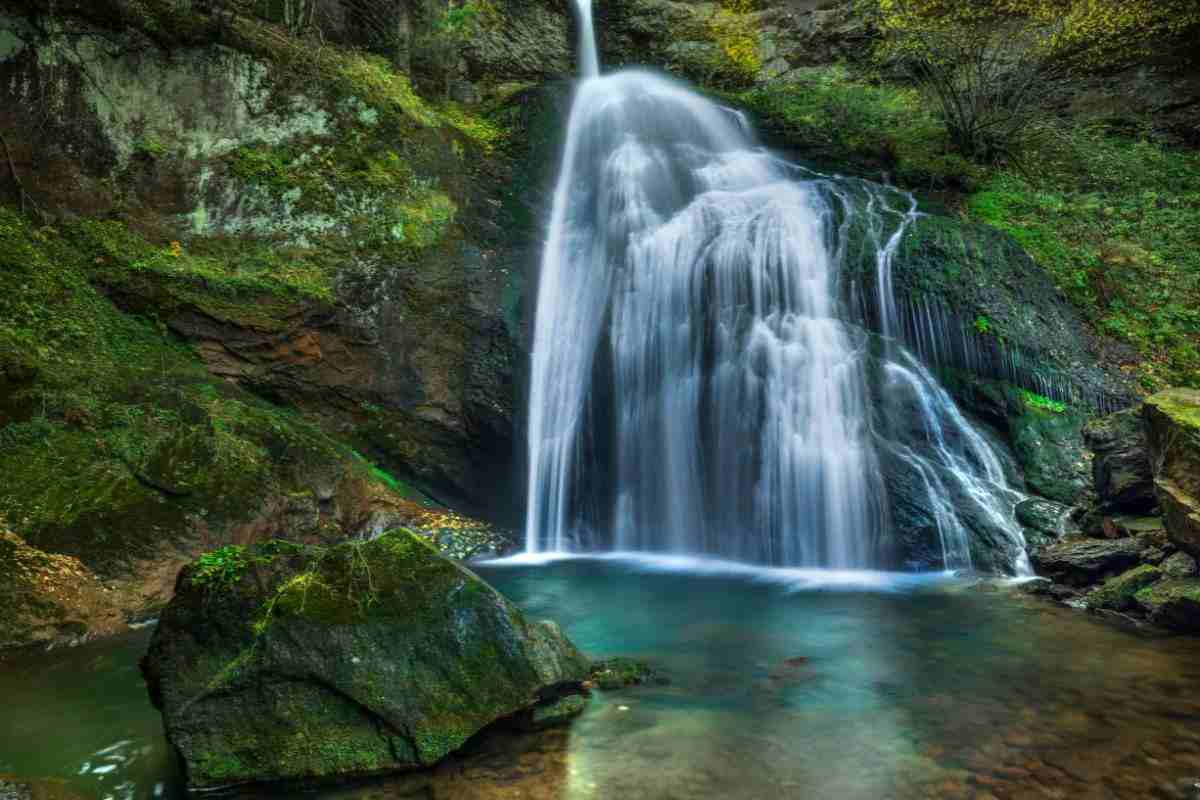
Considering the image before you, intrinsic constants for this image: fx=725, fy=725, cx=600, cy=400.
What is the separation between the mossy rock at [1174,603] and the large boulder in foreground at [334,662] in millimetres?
4554

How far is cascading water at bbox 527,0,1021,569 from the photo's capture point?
8.59 metres

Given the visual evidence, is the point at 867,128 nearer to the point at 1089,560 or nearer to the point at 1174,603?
the point at 1089,560

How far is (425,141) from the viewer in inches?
470

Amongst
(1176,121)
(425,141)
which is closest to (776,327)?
(425,141)

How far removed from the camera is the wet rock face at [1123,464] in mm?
7059

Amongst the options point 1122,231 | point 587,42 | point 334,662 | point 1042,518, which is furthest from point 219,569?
point 587,42

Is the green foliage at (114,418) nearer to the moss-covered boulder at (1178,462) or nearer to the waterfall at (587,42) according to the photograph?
the moss-covered boulder at (1178,462)

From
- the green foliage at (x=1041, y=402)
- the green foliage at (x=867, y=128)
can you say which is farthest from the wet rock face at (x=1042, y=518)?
the green foliage at (x=867, y=128)

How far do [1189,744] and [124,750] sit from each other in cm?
534

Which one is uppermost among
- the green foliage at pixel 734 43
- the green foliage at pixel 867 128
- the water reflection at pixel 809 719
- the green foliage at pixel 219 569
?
the green foliage at pixel 734 43

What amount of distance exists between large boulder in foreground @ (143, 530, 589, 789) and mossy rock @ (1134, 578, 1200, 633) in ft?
14.9

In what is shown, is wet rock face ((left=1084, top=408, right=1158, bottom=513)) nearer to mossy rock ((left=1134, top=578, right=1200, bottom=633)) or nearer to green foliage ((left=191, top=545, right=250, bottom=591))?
mossy rock ((left=1134, top=578, right=1200, bottom=633))

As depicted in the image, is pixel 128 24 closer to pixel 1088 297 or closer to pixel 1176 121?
pixel 1088 297

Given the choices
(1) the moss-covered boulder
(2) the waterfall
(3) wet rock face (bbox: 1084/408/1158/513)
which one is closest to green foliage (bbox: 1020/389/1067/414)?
(3) wet rock face (bbox: 1084/408/1158/513)
